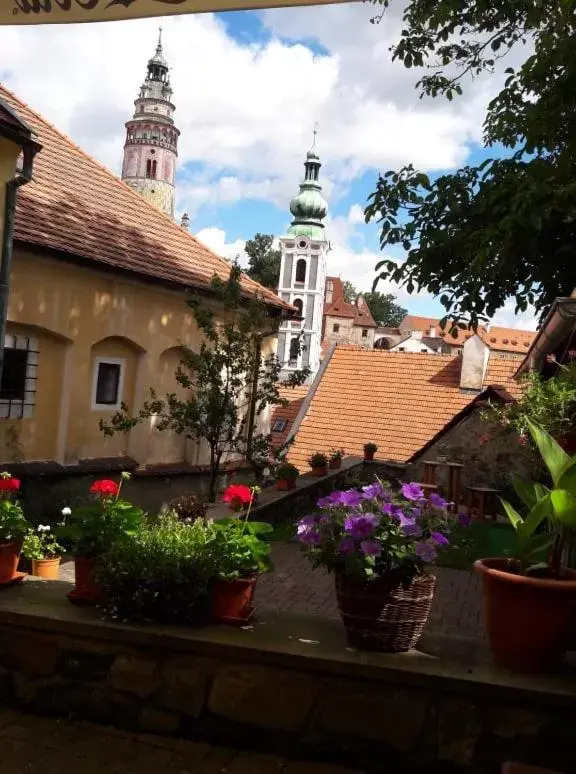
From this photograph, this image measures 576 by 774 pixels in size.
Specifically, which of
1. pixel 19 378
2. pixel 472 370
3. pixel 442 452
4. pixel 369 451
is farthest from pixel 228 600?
pixel 472 370

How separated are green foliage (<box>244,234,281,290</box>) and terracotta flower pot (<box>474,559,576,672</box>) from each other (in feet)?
237

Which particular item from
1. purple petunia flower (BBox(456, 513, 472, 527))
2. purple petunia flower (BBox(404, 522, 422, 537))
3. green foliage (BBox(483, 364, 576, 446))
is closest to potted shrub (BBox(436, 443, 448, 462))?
green foliage (BBox(483, 364, 576, 446))

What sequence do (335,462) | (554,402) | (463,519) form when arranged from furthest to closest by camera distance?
1. (335,462)
2. (554,402)
3. (463,519)

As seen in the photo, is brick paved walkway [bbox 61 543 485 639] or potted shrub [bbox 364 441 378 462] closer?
brick paved walkway [bbox 61 543 485 639]

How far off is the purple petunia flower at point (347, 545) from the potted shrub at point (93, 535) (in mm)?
1161

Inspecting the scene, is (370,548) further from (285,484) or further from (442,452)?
(442,452)

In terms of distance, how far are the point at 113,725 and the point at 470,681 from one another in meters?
1.62

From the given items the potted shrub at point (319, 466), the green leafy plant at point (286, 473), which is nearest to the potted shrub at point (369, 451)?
the potted shrub at point (319, 466)

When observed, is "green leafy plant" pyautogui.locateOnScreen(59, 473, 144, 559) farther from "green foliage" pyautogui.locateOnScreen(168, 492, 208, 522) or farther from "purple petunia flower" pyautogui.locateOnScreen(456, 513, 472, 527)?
"green foliage" pyautogui.locateOnScreen(168, 492, 208, 522)

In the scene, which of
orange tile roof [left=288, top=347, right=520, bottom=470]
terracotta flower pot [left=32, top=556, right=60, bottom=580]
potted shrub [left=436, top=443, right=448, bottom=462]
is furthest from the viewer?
orange tile roof [left=288, top=347, right=520, bottom=470]

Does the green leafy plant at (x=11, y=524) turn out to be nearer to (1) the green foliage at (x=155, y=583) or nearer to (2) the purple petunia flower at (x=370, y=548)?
(1) the green foliage at (x=155, y=583)

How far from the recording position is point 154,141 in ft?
275

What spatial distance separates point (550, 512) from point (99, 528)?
2.16 meters

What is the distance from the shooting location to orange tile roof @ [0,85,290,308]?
860cm
